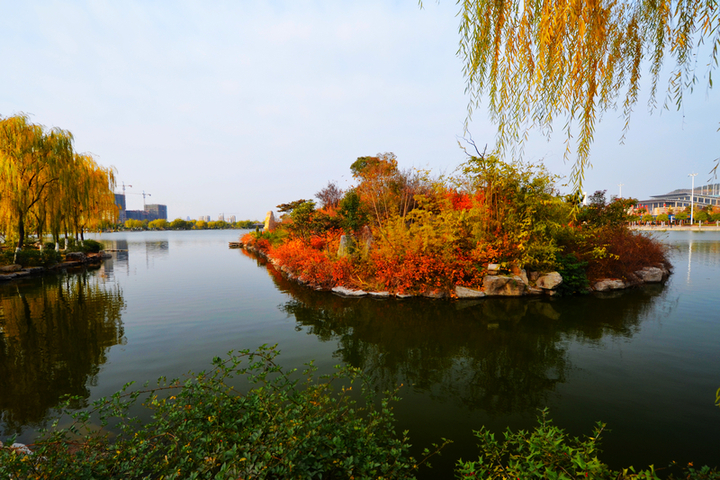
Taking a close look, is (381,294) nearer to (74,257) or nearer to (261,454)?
(261,454)

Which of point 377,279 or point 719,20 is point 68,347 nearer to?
point 377,279

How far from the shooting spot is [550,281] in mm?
9062

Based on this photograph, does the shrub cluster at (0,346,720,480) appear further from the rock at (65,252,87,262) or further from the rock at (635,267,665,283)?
the rock at (65,252,87,262)

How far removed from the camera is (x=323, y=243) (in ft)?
45.4

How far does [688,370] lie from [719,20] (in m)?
Result: 5.13

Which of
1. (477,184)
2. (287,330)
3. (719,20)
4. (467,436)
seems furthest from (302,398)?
(477,184)

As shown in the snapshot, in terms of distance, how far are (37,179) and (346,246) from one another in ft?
45.9

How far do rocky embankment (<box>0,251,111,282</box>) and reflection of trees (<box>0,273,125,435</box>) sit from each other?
2.56 meters

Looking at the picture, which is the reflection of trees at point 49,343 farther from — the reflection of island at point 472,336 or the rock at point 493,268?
the rock at point 493,268

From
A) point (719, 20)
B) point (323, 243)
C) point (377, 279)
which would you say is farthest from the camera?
point (323, 243)

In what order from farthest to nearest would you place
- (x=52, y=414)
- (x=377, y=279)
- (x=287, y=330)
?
(x=377, y=279) < (x=287, y=330) < (x=52, y=414)

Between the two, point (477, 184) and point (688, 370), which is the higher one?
point (477, 184)

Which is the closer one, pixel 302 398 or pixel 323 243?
pixel 302 398

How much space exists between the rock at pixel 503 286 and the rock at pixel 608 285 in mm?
2792
